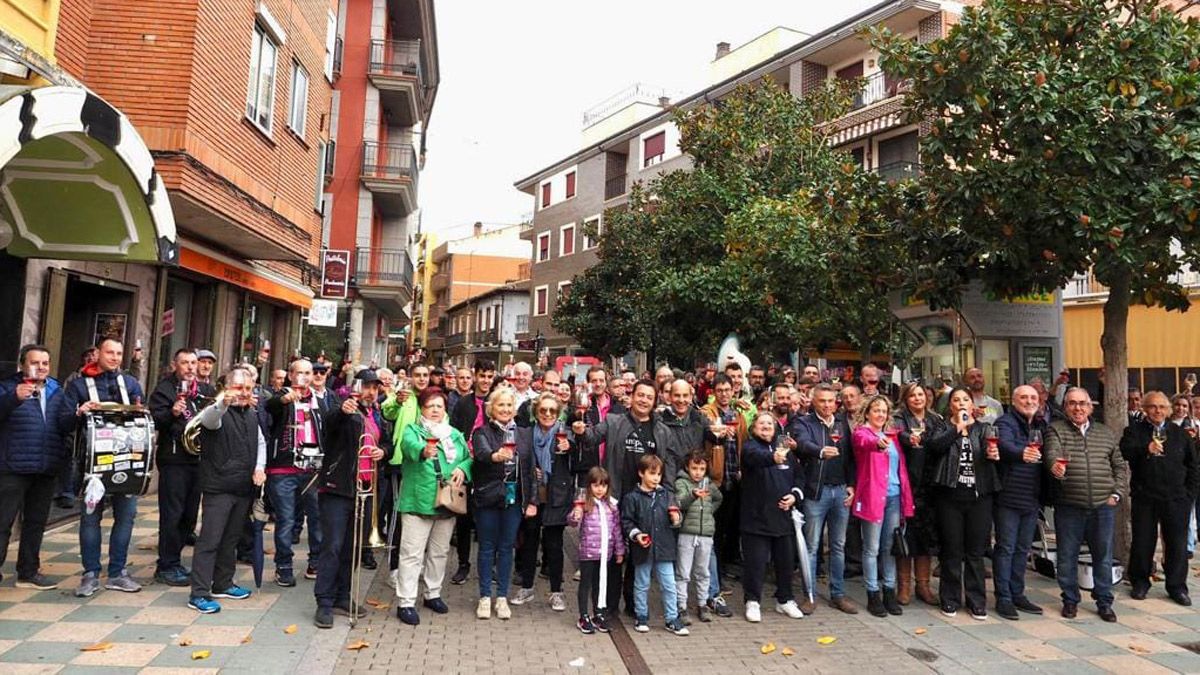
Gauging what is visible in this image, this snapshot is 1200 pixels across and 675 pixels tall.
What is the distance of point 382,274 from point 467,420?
19.3 m

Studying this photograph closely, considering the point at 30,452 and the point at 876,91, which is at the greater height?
the point at 876,91

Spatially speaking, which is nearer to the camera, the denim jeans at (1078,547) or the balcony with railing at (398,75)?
the denim jeans at (1078,547)

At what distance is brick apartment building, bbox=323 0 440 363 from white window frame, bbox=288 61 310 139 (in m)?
10.1

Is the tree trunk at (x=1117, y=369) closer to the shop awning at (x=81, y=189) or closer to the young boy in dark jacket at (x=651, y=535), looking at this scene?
the young boy in dark jacket at (x=651, y=535)

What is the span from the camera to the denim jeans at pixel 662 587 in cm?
585

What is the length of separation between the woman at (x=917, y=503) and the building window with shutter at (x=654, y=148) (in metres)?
26.2

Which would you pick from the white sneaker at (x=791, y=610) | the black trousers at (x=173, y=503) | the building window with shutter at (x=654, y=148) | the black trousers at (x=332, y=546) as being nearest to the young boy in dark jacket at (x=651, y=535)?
the white sneaker at (x=791, y=610)

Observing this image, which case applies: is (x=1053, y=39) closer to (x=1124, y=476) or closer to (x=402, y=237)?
(x=1124, y=476)

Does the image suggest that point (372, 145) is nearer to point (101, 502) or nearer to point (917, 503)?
point (101, 502)

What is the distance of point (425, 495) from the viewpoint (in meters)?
5.84

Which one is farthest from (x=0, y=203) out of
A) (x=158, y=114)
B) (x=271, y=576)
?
(x=271, y=576)

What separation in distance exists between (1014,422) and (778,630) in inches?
107

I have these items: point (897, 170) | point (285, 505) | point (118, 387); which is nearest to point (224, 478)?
point (285, 505)

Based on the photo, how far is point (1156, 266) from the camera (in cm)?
802
